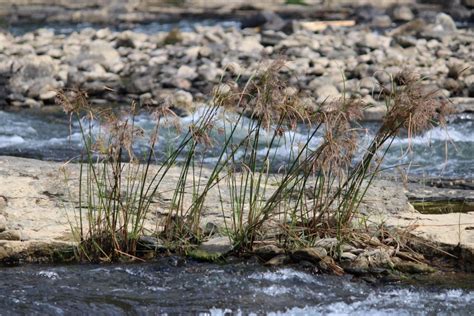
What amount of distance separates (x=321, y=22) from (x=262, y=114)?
14.0 m

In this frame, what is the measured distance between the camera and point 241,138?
8805mm

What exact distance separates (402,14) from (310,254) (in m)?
16.1

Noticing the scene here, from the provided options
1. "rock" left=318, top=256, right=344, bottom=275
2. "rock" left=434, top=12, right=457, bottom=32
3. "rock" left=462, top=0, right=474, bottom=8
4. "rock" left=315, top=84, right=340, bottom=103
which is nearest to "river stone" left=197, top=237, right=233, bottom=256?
"rock" left=318, top=256, right=344, bottom=275

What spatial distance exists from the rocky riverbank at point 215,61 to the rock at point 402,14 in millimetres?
2592

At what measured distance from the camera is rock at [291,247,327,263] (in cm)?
453

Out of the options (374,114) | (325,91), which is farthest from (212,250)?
(325,91)

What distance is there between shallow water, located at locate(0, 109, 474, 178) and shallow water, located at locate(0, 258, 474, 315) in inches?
93.1

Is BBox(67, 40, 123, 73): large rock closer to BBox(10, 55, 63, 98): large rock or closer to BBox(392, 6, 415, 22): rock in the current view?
BBox(10, 55, 63, 98): large rock

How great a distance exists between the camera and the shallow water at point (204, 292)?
4.10 m

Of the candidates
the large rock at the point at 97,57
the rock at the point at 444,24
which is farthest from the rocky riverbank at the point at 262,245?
the rock at the point at 444,24

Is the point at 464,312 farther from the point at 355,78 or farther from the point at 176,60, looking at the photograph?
the point at 176,60

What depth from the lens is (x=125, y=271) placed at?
4.51 m

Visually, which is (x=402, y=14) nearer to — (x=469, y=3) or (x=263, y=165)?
(x=469, y=3)

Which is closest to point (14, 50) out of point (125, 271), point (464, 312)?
point (125, 271)
